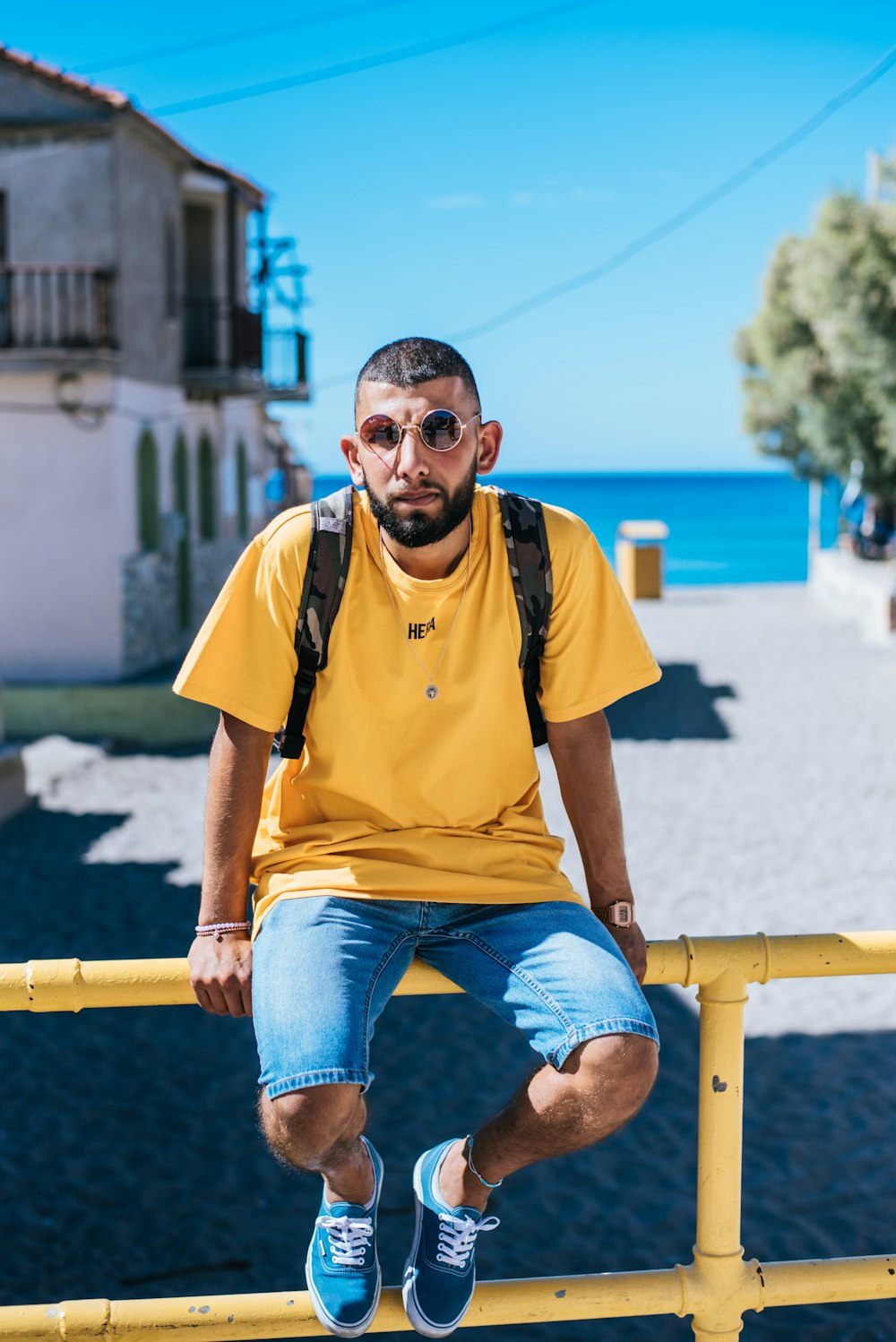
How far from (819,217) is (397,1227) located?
20528mm

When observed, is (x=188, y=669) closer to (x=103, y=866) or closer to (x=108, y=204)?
(x=103, y=866)

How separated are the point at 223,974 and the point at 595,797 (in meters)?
0.82

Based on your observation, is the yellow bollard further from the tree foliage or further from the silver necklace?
the silver necklace

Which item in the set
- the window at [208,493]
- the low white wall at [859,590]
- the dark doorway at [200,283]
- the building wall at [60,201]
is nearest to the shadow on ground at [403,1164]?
the building wall at [60,201]

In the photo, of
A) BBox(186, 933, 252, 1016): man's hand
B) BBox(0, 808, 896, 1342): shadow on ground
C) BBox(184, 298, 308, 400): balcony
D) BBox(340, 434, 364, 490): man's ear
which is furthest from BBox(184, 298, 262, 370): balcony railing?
BBox(186, 933, 252, 1016): man's hand

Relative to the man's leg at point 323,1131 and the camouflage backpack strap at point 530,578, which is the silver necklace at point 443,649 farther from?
the man's leg at point 323,1131

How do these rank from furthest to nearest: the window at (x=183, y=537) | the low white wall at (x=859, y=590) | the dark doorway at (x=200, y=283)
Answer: the dark doorway at (x=200, y=283), the window at (x=183, y=537), the low white wall at (x=859, y=590)

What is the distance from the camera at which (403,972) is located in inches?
99.2

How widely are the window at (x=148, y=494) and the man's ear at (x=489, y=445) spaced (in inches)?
622

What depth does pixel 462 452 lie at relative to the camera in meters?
2.69

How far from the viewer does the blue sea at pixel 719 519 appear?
56125mm

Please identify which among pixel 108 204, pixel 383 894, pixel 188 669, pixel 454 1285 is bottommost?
pixel 454 1285

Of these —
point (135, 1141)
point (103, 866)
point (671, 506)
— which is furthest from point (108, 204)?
point (671, 506)

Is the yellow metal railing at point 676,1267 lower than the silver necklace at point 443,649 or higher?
lower
